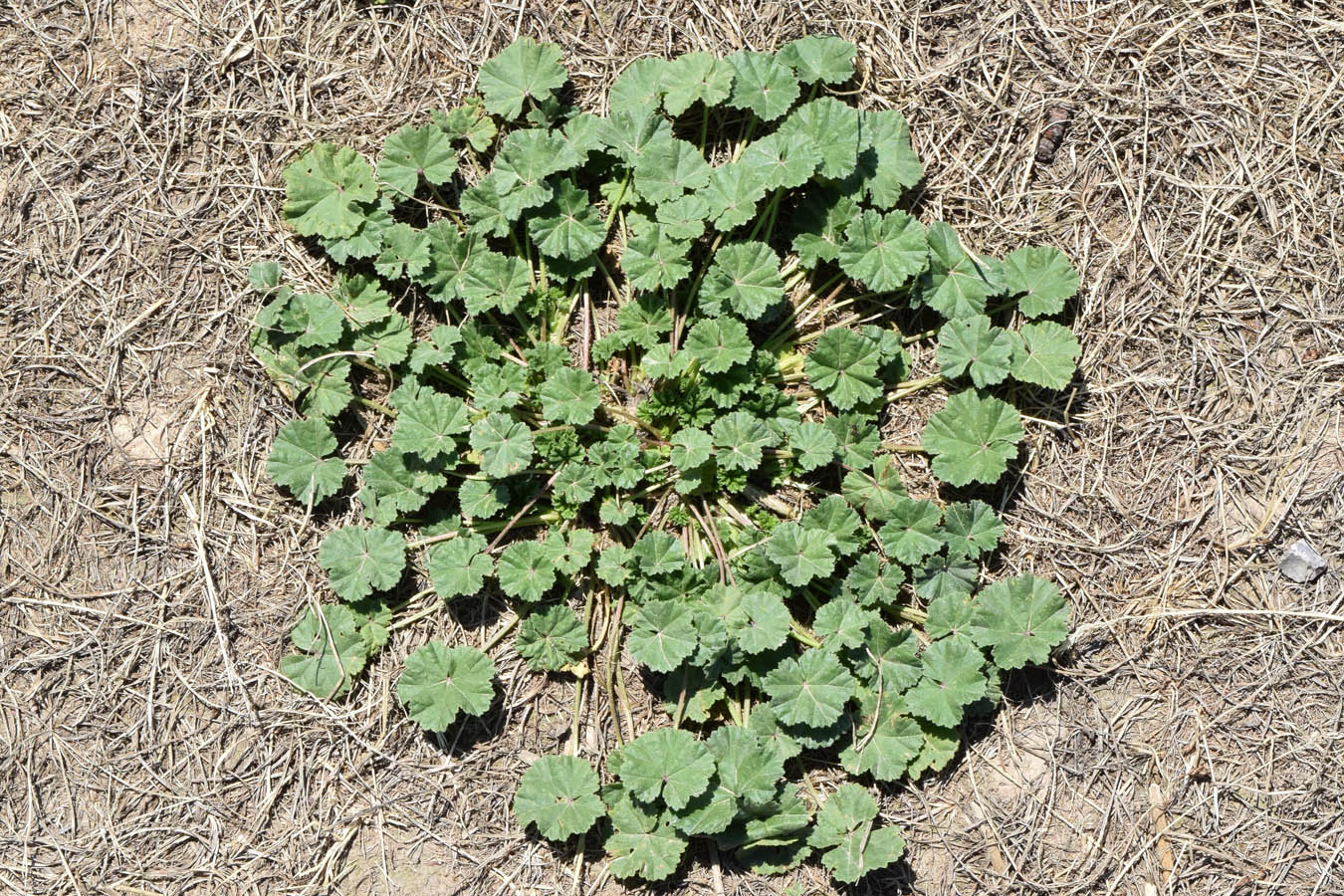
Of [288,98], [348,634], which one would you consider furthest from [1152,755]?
[288,98]

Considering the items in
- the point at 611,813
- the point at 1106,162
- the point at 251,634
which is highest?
the point at 1106,162

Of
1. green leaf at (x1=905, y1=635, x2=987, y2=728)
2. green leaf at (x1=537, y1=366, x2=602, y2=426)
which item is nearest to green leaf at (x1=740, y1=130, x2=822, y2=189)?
green leaf at (x1=537, y1=366, x2=602, y2=426)

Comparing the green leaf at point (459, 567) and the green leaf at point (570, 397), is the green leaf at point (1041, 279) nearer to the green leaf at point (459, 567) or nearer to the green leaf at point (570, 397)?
the green leaf at point (570, 397)

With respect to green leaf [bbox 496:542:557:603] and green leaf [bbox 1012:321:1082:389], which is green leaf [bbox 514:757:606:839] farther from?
green leaf [bbox 1012:321:1082:389]

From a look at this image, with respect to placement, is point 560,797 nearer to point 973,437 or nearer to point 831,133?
point 973,437

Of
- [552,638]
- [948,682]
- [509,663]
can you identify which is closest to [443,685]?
[509,663]

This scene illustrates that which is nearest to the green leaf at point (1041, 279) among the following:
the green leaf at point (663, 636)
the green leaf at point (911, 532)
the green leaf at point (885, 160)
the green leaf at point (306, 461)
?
the green leaf at point (885, 160)

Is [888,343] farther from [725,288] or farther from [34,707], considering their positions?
[34,707]
